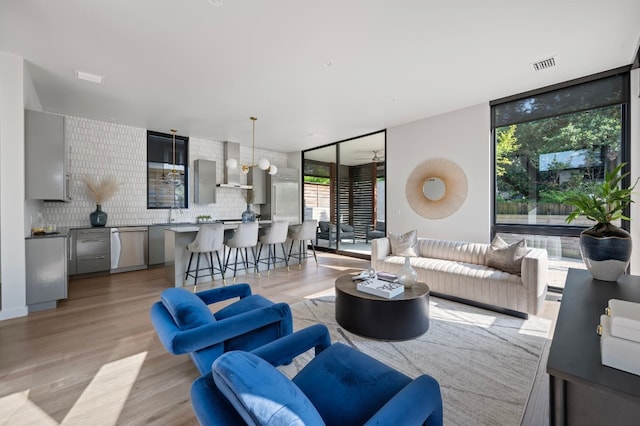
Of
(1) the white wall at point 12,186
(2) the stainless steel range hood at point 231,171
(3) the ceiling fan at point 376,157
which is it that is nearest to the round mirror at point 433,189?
(3) the ceiling fan at point 376,157

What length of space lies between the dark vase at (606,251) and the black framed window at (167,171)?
7102 mm

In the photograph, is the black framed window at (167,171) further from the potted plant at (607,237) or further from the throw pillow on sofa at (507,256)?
the potted plant at (607,237)

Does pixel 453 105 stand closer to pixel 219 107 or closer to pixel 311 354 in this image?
pixel 219 107

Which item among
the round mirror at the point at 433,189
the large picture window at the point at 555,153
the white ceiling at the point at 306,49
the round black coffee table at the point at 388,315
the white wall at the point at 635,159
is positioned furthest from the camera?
the round mirror at the point at 433,189

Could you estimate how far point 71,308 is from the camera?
3.58 m

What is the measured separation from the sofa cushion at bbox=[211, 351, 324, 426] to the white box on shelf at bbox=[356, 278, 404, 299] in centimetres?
193

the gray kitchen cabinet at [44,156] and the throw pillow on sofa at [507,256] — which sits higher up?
the gray kitchen cabinet at [44,156]

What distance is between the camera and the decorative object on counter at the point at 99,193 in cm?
531

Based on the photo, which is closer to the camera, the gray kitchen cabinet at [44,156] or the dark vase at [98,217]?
the gray kitchen cabinet at [44,156]

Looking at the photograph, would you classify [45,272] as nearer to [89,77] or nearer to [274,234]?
[89,77]

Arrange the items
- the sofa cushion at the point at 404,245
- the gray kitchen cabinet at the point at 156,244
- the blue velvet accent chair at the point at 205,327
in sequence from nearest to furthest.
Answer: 1. the blue velvet accent chair at the point at 205,327
2. the sofa cushion at the point at 404,245
3. the gray kitchen cabinet at the point at 156,244

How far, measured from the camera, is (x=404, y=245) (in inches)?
180

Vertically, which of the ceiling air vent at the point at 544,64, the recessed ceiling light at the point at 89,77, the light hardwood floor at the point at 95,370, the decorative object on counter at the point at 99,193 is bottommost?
the light hardwood floor at the point at 95,370

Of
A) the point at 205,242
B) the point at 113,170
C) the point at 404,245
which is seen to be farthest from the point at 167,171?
the point at 404,245
